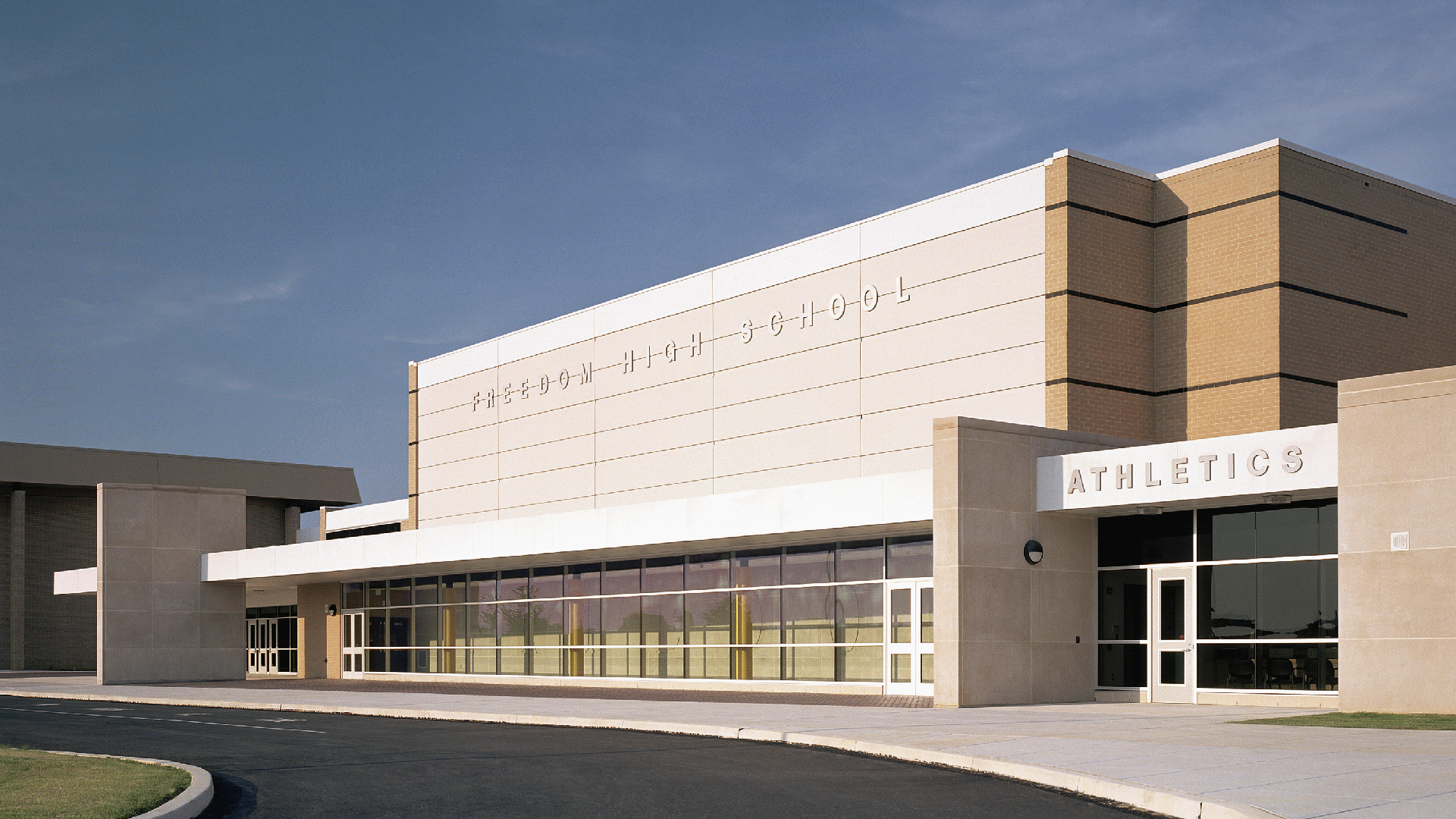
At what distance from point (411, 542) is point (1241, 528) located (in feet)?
74.9

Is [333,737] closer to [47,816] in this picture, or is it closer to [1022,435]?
[47,816]

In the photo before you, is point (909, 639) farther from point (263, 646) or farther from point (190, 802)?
point (263, 646)

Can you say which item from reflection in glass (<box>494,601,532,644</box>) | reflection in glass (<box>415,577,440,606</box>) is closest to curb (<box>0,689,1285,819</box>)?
reflection in glass (<box>494,601,532,644</box>)

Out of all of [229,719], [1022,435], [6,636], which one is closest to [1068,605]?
[1022,435]

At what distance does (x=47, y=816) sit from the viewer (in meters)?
10.8

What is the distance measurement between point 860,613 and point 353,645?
22.3m

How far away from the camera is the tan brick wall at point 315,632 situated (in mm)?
48531

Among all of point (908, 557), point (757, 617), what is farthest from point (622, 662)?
point (908, 557)

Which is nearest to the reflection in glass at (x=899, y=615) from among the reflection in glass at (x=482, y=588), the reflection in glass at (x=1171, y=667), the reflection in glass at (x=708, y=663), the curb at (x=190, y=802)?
the reflection in glass at (x=1171, y=667)

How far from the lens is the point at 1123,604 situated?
26.8m

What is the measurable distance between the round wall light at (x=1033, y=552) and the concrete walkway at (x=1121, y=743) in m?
2.59

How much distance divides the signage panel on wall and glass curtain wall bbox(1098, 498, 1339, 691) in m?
1.32

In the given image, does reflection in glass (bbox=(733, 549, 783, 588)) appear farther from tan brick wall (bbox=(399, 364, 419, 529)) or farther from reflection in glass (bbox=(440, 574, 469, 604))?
tan brick wall (bbox=(399, 364, 419, 529))

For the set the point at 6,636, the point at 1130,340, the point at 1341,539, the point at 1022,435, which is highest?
the point at 1130,340
